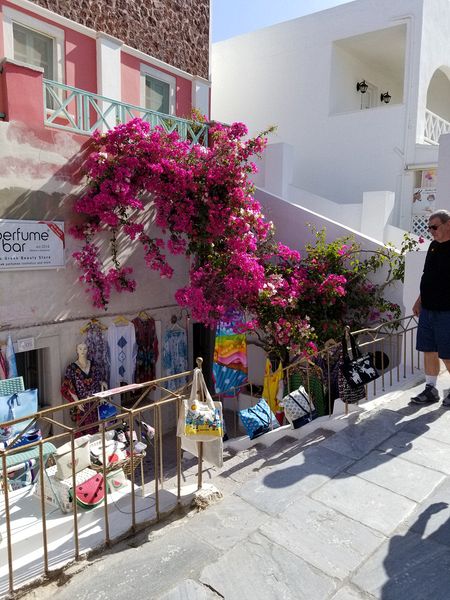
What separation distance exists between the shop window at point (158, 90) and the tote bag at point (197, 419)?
27.1 feet

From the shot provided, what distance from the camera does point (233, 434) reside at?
9062mm

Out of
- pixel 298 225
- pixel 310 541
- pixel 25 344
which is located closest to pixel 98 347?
pixel 25 344

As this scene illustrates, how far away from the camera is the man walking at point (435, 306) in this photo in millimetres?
4535

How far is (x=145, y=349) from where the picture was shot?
807 cm

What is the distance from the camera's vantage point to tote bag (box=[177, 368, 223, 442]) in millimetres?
3484

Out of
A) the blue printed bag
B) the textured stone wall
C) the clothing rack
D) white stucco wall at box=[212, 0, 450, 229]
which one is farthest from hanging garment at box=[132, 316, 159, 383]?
white stucco wall at box=[212, 0, 450, 229]

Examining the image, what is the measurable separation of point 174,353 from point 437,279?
5180 mm

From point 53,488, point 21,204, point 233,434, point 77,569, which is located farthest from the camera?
point 233,434

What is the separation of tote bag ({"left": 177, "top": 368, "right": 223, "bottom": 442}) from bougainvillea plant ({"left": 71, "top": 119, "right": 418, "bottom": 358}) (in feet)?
13.0

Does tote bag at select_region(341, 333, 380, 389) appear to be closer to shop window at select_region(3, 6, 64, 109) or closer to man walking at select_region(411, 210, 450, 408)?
man walking at select_region(411, 210, 450, 408)

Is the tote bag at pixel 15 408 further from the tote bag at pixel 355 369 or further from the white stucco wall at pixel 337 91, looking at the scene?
the white stucco wall at pixel 337 91

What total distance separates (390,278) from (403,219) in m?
4.70

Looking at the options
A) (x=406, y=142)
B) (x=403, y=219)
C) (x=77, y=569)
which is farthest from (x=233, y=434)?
(x=406, y=142)

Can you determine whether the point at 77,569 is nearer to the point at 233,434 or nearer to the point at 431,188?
the point at 233,434
